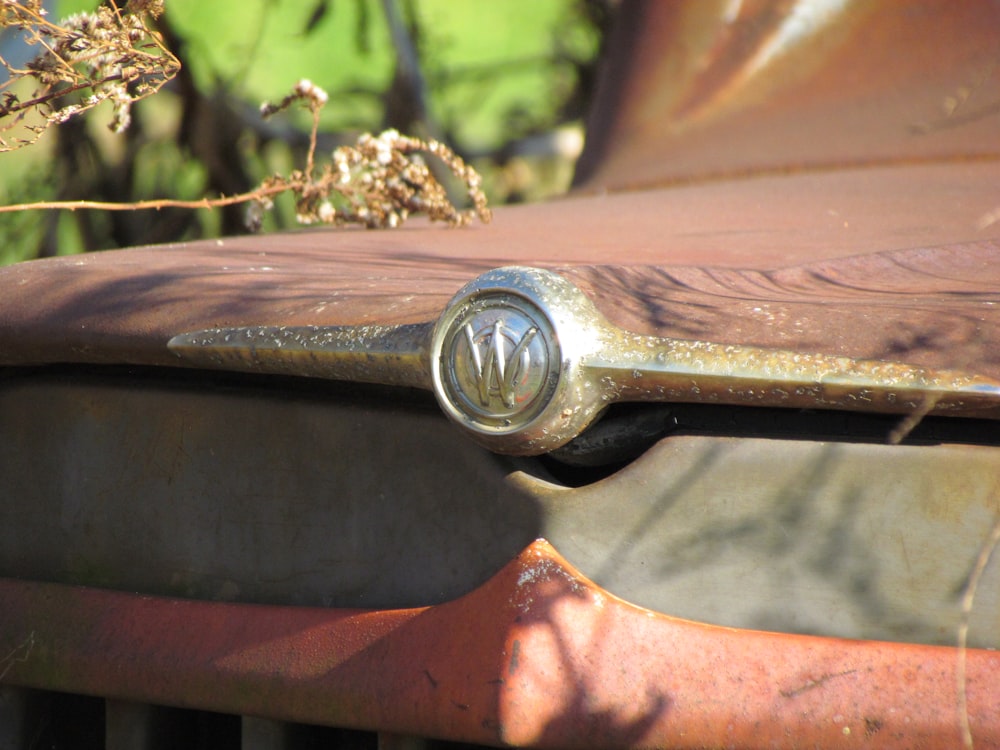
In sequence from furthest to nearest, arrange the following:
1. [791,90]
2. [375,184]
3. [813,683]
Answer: [791,90] < [375,184] < [813,683]

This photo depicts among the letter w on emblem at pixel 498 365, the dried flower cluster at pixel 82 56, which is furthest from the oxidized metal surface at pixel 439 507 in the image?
the dried flower cluster at pixel 82 56

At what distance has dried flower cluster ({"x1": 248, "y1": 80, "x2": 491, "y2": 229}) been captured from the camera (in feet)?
6.05

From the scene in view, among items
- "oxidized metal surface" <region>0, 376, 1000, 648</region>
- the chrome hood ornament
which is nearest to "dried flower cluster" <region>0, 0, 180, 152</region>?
"oxidized metal surface" <region>0, 376, 1000, 648</region>

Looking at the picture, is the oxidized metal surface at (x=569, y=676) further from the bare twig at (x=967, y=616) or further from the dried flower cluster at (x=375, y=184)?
the dried flower cluster at (x=375, y=184)

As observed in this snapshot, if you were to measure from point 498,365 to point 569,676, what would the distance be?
0.90 ft

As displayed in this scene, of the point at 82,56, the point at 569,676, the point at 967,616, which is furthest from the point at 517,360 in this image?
the point at 82,56

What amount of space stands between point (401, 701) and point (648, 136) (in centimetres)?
150

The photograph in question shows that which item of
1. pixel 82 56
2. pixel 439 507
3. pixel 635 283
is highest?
pixel 82 56

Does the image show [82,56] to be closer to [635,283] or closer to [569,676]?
[635,283]

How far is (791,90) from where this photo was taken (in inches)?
86.4

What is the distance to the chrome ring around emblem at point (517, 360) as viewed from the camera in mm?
987

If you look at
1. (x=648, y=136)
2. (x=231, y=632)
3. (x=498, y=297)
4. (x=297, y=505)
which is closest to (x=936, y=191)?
(x=648, y=136)

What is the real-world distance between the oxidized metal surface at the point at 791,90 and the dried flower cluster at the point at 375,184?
474mm

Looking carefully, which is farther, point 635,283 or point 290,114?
point 290,114
